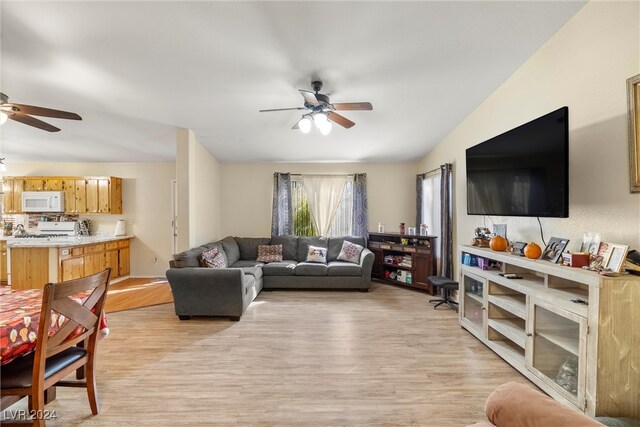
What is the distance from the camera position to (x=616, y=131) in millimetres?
1829

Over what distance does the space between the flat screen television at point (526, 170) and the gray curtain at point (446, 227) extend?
1.19 metres

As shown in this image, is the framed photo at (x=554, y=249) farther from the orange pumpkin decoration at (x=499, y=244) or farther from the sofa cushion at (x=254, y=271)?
the sofa cushion at (x=254, y=271)

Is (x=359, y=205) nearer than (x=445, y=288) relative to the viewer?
No

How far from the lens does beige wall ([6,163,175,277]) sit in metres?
5.54

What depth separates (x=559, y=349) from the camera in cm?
192

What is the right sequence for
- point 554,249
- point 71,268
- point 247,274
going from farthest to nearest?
point 71,268 < point 247,274 < point 554,249

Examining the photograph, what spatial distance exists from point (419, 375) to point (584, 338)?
115 centimetres

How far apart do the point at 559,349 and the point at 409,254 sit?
9.57ft

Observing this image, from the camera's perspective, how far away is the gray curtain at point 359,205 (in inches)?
218

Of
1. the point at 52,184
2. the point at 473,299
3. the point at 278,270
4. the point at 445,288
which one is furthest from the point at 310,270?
the point at 52,184

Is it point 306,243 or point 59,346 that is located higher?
point 306,243

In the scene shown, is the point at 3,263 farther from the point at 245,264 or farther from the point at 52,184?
the point at 245,264

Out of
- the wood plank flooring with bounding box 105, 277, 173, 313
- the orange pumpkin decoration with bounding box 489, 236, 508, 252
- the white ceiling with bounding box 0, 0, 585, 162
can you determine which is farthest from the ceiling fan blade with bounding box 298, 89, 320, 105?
the wood plank flooring with bounding box 105, 277, 173, 313

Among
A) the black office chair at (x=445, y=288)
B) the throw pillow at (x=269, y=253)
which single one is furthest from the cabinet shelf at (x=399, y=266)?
the throw pillow at (x=269, y=253)
